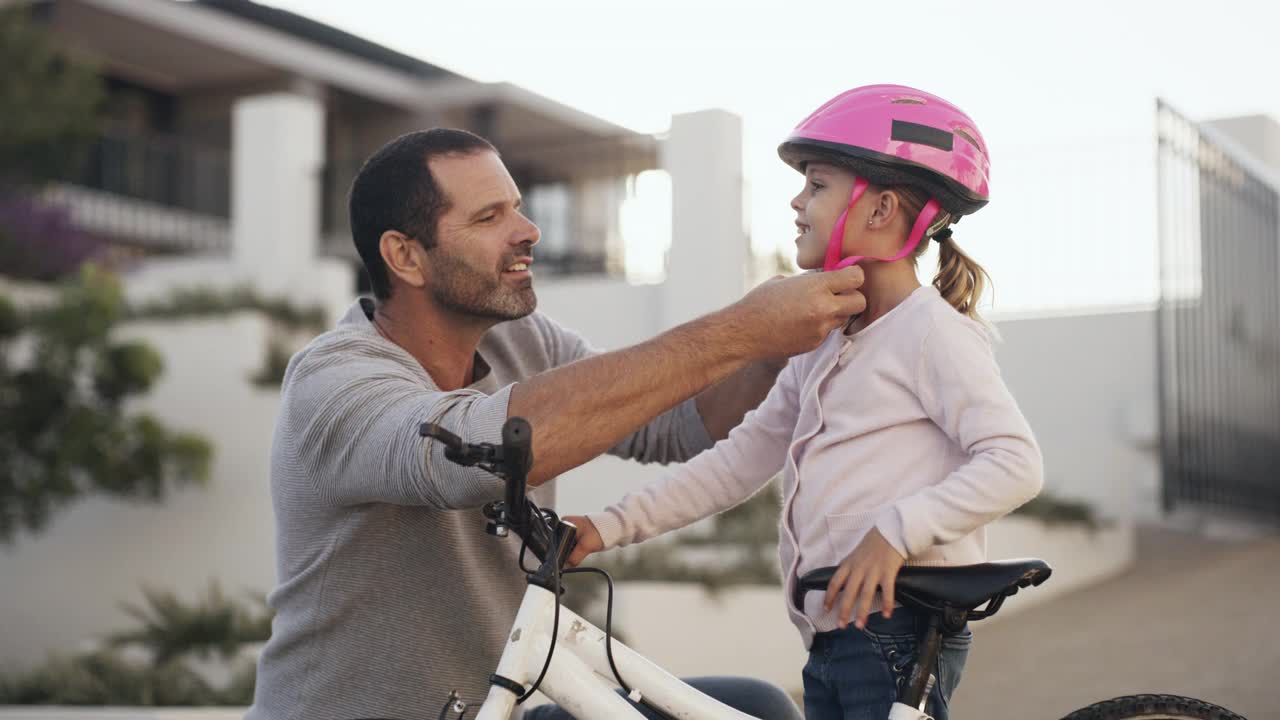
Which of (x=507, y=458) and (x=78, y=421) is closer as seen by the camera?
(x=507, y=458)

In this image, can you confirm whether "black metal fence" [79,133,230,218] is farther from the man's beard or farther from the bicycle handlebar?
the bicycle handlebar

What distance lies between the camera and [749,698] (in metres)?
2.66

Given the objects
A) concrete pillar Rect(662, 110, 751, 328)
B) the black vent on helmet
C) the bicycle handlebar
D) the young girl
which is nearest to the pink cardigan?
the young girl

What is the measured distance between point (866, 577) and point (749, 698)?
0.60 metres

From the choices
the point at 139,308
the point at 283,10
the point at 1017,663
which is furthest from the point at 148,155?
the point at 1017,663

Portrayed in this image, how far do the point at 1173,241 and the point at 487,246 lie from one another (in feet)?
22.6

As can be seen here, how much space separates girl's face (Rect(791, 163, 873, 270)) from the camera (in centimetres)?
250

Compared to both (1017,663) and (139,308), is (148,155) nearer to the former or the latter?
(139,308)

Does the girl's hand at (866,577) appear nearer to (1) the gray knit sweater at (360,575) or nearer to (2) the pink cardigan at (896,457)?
(2) the pink cardigan at (896,457)

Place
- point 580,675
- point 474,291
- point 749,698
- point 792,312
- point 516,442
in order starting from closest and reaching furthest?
point 516,442 < point 580,675 < point 792,312 < point 749,698 < point 474,291

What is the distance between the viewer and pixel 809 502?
2.44 metres

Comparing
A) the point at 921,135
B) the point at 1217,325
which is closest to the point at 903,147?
the point at 921,135

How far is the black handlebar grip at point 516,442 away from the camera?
72.6 inches

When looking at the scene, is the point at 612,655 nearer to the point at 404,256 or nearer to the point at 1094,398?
the point at 404,256
